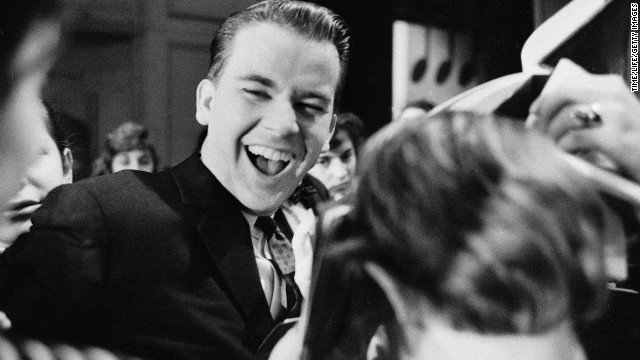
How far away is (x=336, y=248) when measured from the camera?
1407mm

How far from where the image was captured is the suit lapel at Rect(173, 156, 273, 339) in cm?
142

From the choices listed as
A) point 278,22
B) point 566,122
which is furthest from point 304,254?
point 566,122

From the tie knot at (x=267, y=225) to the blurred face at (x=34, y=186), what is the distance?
1.30ft

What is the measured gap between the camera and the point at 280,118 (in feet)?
4.63

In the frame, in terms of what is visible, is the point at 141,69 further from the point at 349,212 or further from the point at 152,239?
the point at 349,212

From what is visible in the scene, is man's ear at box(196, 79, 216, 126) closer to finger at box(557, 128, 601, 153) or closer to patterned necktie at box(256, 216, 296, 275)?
patterned necktie at box(256, 216, 296, 275)

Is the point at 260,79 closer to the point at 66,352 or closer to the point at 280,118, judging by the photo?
the point at 280,118

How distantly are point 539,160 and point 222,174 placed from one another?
636mm

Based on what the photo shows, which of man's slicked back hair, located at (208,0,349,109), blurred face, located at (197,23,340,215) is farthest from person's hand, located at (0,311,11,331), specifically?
man's slicked back hair, located at (208,0,349,109)

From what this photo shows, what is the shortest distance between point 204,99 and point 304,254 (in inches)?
15.2

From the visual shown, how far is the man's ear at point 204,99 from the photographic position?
1437 millimetres

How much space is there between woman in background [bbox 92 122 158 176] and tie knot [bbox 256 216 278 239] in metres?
0.24

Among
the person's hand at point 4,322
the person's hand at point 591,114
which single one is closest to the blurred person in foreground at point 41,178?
the person's hand at point 4,322

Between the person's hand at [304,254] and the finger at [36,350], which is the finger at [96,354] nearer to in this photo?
the finger at [36,350]
